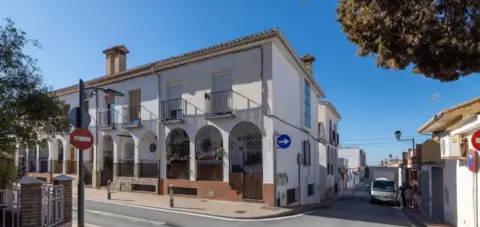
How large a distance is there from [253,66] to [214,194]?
21.1 ft

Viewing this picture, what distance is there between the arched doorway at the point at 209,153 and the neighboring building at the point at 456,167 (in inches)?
369

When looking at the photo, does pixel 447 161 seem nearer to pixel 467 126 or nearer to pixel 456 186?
pixel 456 186

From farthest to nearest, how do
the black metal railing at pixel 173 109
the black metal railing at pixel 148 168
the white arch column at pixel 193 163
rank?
the black metal railing at pixel 148 168
the black metal railing at pixel 173 109
the white arch column at pixel 193 163

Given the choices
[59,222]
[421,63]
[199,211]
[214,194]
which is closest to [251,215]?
[199,211]

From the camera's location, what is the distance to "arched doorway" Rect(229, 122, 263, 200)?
645 inches

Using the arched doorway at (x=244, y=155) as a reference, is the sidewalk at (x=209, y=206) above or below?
below

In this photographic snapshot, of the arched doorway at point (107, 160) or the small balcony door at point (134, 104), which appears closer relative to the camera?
the small balcony door at point (134, 104)

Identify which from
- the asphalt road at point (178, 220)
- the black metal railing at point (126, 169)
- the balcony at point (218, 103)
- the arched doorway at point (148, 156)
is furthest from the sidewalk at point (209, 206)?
the balcony at point (218, 103)

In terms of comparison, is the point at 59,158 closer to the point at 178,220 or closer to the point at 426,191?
the point at 178,220

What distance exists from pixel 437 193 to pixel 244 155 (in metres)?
8.97

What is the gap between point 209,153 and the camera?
18.6 meters

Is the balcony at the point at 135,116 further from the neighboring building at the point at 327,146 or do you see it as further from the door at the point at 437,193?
the door at the point at 437,193

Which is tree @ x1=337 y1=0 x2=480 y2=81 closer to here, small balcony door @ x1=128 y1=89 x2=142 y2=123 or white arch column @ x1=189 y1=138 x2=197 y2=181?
white arch column @ x1=189 y1=138 x2=197 y2=181

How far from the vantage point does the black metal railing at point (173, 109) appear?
63.1 feet
